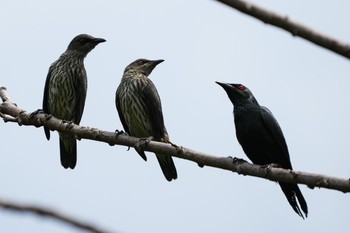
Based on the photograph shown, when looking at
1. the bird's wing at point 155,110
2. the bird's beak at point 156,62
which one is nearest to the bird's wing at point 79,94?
the bird's wing at point 155,110

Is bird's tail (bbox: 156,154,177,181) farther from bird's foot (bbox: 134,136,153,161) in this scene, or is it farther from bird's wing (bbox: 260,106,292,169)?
bird's foot (bbox: 134,136,153,161)

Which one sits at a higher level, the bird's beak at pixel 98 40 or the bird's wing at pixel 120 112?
the bird's beak at pixel 98 40

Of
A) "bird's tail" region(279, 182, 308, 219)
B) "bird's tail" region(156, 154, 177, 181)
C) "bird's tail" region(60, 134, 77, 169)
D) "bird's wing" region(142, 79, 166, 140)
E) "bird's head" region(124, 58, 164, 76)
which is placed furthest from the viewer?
"bird's head" region(124, 58, 164, 76)

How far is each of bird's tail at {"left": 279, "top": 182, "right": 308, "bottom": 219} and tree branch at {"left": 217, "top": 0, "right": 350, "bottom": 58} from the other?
486 cm

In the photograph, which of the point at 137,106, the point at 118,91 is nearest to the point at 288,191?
the point at 137,106

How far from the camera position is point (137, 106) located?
7988 millimetres

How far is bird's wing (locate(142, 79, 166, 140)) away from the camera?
25.4 ft

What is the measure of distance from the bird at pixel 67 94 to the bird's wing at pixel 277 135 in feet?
9.38

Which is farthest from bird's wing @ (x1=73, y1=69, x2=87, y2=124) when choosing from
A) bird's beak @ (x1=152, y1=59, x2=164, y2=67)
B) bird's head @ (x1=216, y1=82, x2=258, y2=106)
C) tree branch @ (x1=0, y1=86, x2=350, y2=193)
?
bird's head @ (x1=216, y1=82, x2=258, y2=106)

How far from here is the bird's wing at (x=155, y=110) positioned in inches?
305

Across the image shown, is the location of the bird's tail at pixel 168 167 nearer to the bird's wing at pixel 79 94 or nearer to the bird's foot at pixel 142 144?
the bird's wing at pixel 79 94

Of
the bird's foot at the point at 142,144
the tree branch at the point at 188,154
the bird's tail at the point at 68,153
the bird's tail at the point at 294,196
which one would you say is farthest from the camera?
the bird's tail at the point at 68,153

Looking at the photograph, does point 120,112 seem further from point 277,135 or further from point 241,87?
Answer: point 277,135

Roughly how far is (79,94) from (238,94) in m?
2.43
